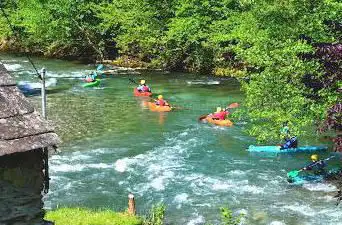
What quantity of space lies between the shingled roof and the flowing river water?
9.50m

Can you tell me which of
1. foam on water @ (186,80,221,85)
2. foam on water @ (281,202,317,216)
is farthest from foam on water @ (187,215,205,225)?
foam on water @ (186,80,221,85)

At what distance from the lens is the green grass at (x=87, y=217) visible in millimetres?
13211

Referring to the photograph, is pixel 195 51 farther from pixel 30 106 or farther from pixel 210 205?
pixel 30 106

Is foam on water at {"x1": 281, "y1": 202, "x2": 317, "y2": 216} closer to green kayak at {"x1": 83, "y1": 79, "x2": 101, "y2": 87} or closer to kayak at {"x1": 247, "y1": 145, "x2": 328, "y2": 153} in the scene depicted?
kayak at {"x1": 247, "y1": 145, "x2": 328, "y2": 153}

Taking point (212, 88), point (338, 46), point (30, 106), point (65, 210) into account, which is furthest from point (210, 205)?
point (212, 88)

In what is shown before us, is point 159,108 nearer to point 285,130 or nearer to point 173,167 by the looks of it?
point 173,167

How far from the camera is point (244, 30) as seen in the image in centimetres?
3356

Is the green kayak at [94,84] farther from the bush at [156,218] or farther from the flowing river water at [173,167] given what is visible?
the bush at [156,218]

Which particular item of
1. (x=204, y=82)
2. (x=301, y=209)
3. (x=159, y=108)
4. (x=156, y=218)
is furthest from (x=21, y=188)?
(x=204, y=82)

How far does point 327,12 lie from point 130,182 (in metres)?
8.23

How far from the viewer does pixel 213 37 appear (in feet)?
126

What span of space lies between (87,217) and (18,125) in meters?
8.08

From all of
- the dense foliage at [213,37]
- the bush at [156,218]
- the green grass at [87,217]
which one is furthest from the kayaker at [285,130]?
the green grass at [87,217]

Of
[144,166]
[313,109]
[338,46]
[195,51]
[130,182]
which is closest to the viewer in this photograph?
[338,46]
